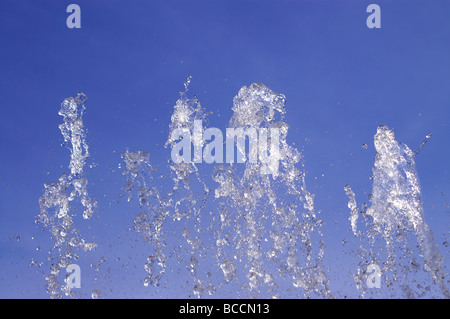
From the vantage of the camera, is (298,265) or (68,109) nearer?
(298,265)

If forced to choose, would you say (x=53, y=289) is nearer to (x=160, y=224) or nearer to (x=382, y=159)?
(x=160, y=224)

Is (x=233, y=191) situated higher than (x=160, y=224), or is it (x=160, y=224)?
(x=233, y=191)

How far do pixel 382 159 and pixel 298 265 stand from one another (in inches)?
117

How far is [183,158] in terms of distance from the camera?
11414 mm

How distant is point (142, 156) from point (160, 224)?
1505 millimetres

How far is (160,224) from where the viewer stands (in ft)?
35.3
